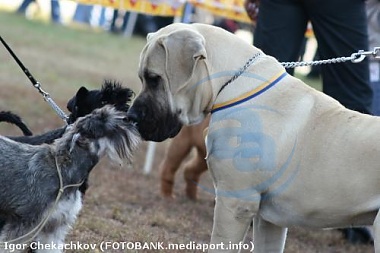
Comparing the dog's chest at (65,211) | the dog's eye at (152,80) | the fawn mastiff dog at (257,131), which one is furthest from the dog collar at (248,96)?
the dog's chest at (65,211)

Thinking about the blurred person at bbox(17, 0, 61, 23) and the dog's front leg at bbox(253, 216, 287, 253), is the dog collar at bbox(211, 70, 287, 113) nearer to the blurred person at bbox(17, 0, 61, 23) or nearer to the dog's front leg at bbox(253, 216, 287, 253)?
the dog's front leg at bbox(253, 216, 287, 253)

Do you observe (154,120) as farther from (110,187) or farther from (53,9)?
(53,9)

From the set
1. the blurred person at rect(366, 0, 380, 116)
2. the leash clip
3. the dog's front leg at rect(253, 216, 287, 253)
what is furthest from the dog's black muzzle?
the blurred person at rect(366, 0, 380, 116)

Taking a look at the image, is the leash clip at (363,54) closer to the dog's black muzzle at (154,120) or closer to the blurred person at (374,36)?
the dog's black muzzle at (154,120)

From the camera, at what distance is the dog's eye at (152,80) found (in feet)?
13.5

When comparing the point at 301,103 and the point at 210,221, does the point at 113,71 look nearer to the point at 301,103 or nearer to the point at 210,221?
the point at 210,221

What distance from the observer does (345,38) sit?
18.4ft

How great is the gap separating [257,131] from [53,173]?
1.31 m

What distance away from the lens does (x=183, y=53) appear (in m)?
4.01

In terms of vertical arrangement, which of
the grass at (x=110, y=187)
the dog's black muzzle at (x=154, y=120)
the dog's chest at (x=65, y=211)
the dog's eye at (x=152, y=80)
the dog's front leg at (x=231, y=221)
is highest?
the dog's eye at (x=152, y=80)

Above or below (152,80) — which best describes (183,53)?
above

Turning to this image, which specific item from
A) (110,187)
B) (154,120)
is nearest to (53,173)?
(154,120)

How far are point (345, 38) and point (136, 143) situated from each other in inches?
81.7

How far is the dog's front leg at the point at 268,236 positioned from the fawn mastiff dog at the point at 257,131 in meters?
0.25
